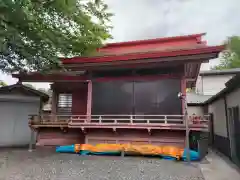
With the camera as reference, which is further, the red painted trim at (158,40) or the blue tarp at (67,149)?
the red painted trim at (158,40)

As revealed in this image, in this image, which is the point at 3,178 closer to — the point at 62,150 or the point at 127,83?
the point at 62,150

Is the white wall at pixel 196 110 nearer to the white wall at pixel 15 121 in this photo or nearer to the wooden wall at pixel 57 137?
the wooden wall at pixel 57 137

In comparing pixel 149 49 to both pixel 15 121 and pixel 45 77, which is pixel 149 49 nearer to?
pixel 45 77

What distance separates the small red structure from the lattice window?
1.61 m

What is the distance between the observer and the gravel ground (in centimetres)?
541

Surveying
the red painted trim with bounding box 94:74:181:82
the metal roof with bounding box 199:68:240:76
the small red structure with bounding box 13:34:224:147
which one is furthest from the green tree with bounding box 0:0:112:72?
the metal roof with bounding box 199:68:240:76

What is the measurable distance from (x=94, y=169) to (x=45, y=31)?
5.49 metres

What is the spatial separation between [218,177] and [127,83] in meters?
4.98

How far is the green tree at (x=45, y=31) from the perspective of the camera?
630 centimetres

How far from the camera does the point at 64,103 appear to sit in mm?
11758

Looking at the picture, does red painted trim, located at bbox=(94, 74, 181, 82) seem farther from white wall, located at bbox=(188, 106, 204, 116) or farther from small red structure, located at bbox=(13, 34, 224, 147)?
white wall, located at bbox=(188, 106, 204, 116)

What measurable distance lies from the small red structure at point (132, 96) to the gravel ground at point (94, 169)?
1260 mm

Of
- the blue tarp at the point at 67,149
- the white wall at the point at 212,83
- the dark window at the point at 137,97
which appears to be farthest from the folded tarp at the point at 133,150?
the white wall at the point at 212,83

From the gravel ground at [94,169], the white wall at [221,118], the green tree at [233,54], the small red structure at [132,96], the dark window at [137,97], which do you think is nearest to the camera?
the gravel ground at [94,169]
